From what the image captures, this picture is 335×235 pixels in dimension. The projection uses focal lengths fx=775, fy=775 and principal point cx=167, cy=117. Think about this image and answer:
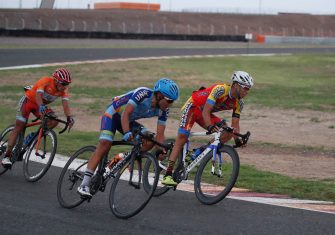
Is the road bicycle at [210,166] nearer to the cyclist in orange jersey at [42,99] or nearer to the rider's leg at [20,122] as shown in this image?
the cyclist in orange jersey at [42,99]

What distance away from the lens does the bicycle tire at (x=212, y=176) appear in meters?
9.02

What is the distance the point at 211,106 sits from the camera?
31.7 ft

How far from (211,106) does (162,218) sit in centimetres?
182

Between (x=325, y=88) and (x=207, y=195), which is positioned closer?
(x=207, y=195)

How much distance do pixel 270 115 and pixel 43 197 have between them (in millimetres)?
12236


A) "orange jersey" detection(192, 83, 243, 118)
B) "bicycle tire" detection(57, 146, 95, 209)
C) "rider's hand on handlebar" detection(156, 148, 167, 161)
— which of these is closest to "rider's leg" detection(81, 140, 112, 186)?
"bicycle tire" detection(57, 146, 95, 209)

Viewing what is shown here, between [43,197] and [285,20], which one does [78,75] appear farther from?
[285,20]

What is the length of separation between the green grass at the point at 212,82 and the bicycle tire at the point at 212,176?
0.98 metres

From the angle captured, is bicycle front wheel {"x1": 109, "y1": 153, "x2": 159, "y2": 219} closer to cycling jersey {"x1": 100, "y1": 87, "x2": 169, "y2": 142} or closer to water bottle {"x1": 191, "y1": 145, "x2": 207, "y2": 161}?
cycling jersey {"x1": 100, "y1": 87, "x2": 169, "y2": 142}

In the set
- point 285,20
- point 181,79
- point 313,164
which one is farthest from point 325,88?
point 285,20

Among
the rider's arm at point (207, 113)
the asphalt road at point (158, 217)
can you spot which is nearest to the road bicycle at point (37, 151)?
the asphalt road at point (158, 217)

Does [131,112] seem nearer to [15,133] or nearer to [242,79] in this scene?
[242,79]

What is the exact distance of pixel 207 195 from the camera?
930cm

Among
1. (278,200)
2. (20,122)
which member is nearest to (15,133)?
(20,122)
